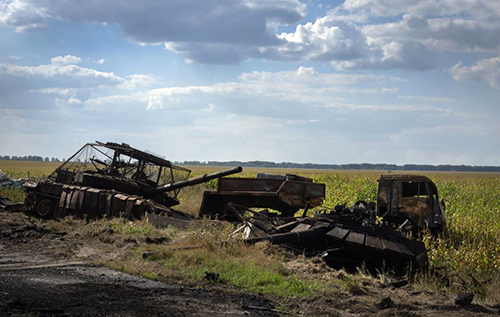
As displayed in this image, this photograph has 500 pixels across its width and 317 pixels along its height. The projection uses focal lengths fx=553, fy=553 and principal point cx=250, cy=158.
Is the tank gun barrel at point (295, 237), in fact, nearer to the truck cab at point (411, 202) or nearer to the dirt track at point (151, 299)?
the dirt track at point (151, 299)

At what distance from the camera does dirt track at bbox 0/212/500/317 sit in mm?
7426

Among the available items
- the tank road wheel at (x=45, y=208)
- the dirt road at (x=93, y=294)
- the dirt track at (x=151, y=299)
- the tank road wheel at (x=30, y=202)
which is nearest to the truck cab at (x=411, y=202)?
the dirt track at (x=151, y=299)

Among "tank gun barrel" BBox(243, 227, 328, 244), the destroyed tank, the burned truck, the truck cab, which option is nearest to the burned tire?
the destroyed tank

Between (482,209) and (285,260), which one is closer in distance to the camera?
(285,260)

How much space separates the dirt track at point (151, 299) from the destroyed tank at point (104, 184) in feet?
23.5

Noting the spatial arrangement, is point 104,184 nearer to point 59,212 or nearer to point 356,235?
point 59,212

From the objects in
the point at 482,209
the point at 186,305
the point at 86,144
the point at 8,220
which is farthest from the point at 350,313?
the point at 482,209

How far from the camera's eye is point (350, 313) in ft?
26.3

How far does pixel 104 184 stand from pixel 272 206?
6172 mm

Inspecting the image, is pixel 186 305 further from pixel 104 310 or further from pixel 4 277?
pixel 4 277

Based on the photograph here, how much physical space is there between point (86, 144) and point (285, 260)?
448 inches

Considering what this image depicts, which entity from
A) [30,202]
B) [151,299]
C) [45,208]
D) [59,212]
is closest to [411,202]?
[151,299]

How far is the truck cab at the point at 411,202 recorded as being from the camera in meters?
14.7

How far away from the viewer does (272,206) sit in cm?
1794
